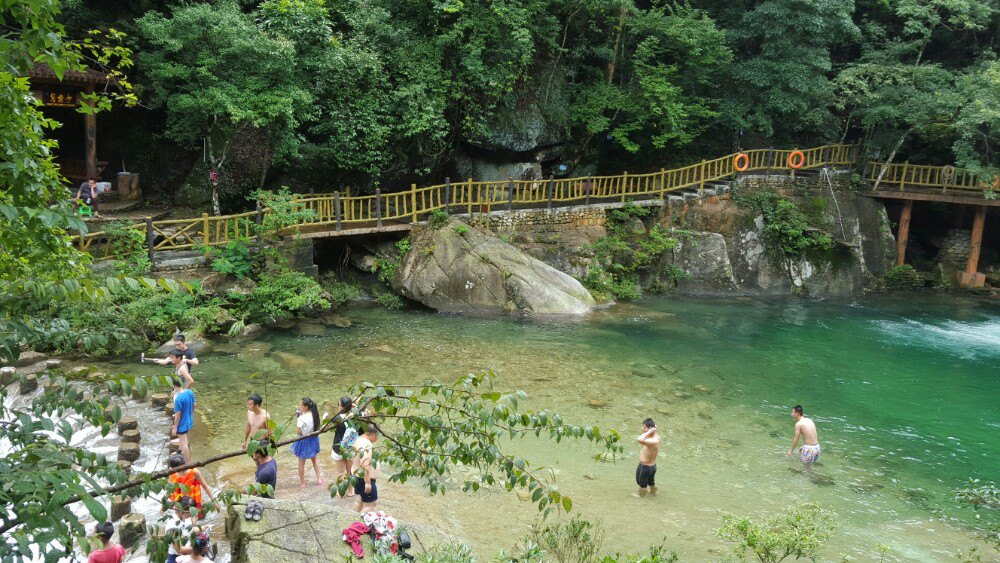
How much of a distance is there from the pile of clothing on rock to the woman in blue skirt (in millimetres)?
2339

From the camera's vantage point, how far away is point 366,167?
833 inches

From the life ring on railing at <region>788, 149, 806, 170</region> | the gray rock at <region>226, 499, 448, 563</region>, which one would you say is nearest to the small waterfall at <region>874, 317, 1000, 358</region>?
the life ring on railing at <region>788, 149, 806, 170</region>

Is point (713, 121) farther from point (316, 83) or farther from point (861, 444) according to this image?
point (861, 444)

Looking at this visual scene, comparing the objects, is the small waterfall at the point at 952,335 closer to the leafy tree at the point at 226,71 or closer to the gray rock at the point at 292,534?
the gray rock at the point at 292,534

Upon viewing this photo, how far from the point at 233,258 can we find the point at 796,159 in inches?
773

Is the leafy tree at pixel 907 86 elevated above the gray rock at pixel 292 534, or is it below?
above

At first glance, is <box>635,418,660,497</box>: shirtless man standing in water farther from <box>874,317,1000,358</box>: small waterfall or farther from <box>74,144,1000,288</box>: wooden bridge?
<box>874,317,1000,358</box>: small waterfall

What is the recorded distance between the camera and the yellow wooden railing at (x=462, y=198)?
1680cm

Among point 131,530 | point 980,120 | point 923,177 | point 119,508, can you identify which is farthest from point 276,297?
point 923,177

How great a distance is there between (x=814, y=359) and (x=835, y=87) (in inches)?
488

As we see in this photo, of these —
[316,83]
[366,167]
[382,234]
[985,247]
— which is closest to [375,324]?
[382,234]

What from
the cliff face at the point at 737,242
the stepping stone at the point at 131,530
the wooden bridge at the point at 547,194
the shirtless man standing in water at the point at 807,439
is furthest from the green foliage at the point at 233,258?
the shirtless man standing in water at the point at 807,439

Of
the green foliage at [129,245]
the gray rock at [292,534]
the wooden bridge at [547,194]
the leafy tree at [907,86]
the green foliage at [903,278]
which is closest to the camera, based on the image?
the gray rock at [292,534]

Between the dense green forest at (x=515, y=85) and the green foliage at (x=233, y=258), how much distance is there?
3249mm
